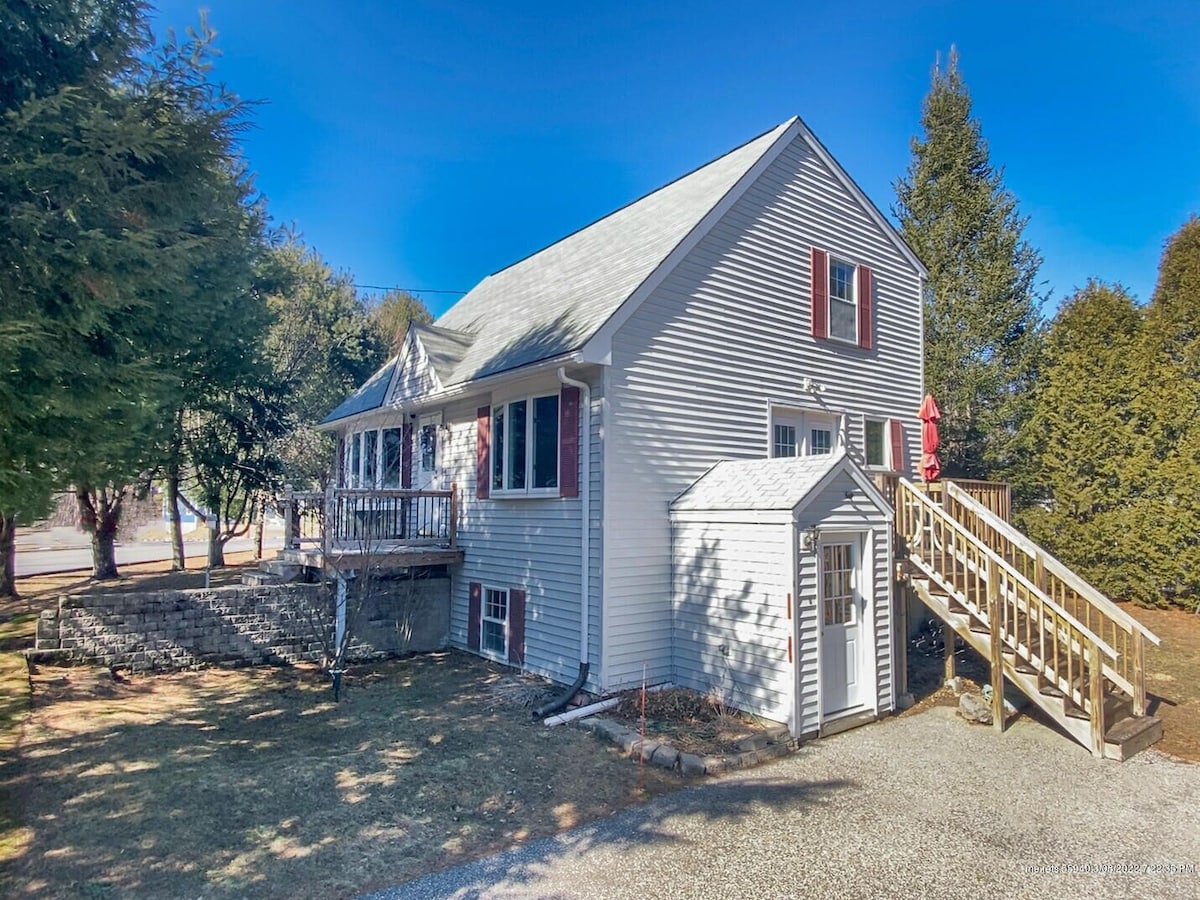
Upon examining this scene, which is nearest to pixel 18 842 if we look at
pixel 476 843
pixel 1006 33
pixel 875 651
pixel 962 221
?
pixel 476 843

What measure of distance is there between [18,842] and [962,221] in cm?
2152

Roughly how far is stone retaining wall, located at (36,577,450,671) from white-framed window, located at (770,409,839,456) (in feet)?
20.3

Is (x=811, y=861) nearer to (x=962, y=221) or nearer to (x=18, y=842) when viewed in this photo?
(x=18, y=842)

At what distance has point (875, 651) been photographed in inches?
318

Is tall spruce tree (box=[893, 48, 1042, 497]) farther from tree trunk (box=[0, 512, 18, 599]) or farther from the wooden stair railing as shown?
tree trunk (box=[0, 512, 18, 599])

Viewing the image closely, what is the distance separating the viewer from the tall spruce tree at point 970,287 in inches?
687

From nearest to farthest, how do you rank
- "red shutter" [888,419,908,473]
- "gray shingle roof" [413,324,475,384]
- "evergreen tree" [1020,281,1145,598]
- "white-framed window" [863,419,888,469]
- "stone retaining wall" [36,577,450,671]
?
"stone retaining wall" [36,577,450,671], "gray shingle roof" [413,324,475,384], "white-framed window" [863,419,888,469], "red shutter" [888,419,908,473], "evergreen tree" [1020,281,1145,598]

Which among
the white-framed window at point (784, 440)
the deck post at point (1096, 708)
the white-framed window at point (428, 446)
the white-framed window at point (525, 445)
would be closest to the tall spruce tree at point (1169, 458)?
the white-framed window at point (784, 440)

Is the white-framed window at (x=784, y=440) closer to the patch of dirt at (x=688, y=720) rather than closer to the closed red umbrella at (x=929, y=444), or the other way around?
the closed red umbrella at (x=929, y=444)

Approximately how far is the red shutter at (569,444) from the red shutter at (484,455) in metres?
1.94

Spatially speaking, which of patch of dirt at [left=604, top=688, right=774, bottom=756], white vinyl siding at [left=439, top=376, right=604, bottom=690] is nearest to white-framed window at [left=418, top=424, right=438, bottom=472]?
white vinyl siding at [left=439, top=376, right=604, bottom=690]

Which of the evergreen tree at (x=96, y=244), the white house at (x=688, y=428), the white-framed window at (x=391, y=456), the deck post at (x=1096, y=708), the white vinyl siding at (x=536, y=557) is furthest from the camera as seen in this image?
the white-framed window at (x=391, y=456)

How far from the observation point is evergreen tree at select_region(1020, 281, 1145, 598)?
13547mm

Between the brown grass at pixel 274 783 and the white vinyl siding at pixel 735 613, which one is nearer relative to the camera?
the brown grass at pixel 274 783
